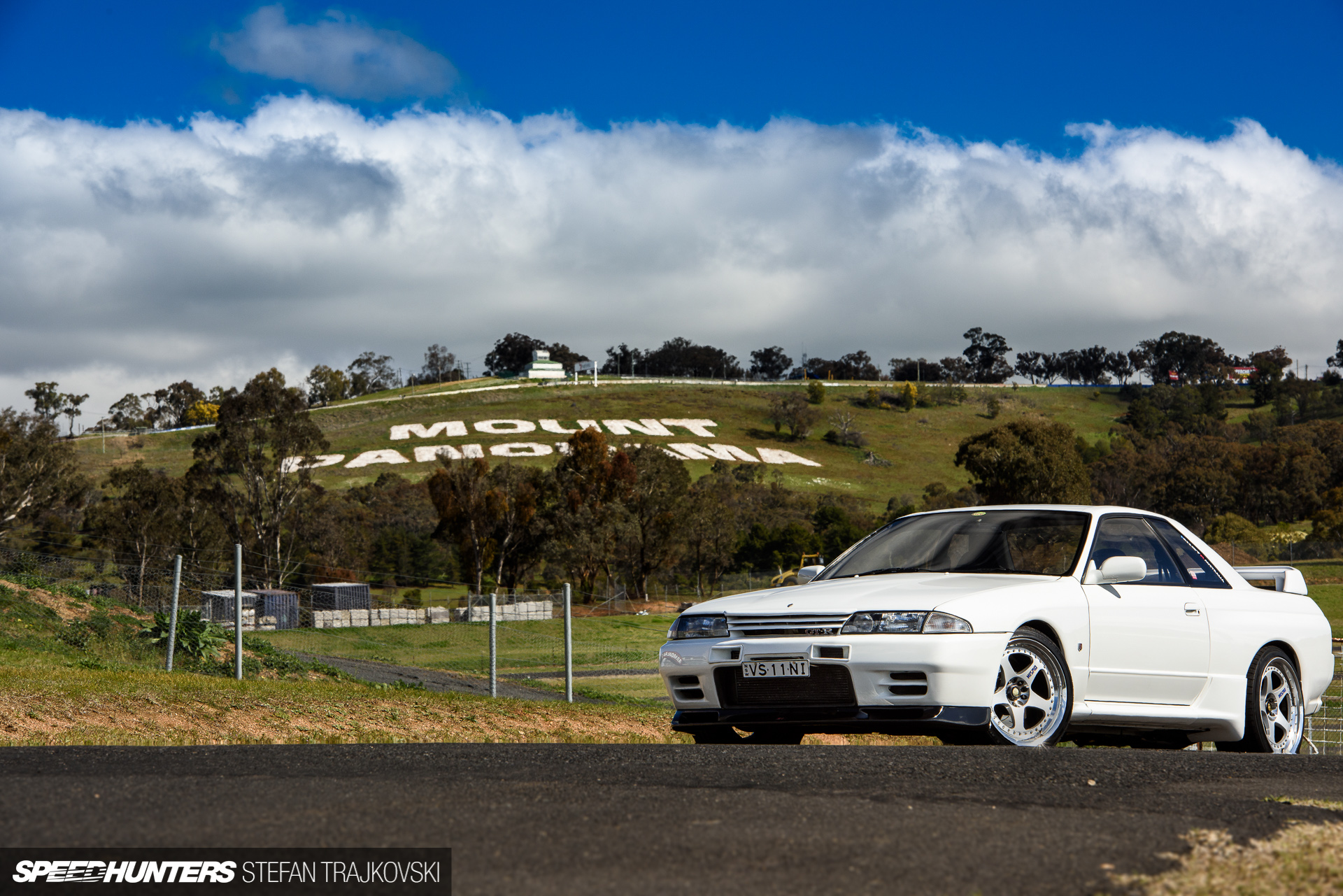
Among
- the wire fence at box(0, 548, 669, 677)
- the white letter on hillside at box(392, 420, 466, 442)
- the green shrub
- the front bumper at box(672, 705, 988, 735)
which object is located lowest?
the wire fence at box(0, 548, 669, 677)

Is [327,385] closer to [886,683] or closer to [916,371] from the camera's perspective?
[916,371]

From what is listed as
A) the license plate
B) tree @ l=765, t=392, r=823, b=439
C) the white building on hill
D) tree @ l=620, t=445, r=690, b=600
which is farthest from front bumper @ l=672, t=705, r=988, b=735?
the white building on hill

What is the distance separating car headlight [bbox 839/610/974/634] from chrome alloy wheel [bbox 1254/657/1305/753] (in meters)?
2.72

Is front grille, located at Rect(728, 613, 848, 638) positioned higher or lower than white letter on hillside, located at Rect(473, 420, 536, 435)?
lower

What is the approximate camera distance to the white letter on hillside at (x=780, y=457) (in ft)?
338

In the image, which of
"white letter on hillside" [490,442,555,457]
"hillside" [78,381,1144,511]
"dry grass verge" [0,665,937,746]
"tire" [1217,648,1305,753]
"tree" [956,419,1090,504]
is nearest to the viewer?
"tire" [1217,648,1305,753]

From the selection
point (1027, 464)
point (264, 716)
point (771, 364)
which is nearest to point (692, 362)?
point (771, 364)

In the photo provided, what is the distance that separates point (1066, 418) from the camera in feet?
414

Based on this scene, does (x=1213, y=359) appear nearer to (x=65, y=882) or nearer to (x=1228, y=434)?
(x=1228, y=434)

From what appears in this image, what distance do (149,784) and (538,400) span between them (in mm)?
122915

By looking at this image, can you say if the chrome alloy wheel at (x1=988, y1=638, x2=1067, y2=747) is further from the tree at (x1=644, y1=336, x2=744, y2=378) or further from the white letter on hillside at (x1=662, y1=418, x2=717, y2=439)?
the tree at (x1=644, y1=336, x2=744, y2=378)

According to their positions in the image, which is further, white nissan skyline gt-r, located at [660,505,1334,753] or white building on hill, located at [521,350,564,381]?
white building on hill, located at [521,350,564,381]

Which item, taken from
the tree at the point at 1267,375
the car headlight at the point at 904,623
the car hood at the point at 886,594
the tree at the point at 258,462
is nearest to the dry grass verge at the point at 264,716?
the car hood at the point at 886,594

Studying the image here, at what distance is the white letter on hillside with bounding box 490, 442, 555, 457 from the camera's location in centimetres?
9469
